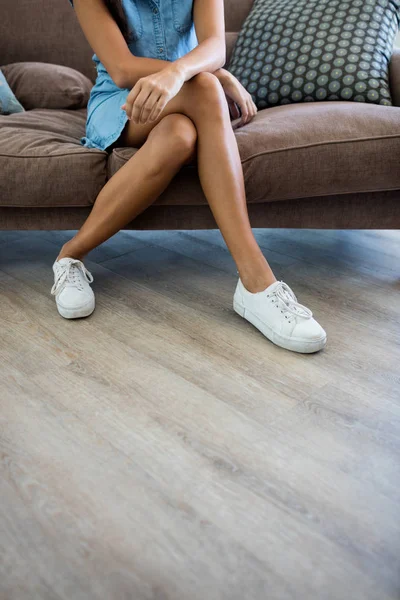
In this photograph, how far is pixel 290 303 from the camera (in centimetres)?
130

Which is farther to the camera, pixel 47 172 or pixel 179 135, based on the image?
pixel 47 172

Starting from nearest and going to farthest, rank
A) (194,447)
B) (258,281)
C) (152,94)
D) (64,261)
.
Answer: (194,447)
(152,94)
(258,281)
(64,261)

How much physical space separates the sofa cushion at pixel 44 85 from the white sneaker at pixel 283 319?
3.60 feet

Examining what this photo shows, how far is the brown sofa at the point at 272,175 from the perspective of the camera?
141 cm

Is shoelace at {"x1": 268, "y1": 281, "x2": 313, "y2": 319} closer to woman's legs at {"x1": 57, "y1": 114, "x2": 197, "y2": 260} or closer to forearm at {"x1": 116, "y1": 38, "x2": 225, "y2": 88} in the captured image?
woman's legs at {"x1": 57, "y1": 114, "x2": 197, "y2": 260}

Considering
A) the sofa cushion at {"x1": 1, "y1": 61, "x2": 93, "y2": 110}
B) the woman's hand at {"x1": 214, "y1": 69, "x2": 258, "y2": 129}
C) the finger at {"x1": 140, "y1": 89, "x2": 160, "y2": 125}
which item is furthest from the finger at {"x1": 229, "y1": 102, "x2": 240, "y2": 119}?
the sofa cushion at {"x1": 1, "y1": 61, "x2": 93, "y2": 110}

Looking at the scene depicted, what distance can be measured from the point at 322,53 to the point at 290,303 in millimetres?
911

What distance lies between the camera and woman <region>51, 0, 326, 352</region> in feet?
4.22

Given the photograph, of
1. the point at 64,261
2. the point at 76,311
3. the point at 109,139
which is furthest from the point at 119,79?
the point at 76,311

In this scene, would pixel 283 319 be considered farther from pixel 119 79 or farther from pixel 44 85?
pixel 44 85

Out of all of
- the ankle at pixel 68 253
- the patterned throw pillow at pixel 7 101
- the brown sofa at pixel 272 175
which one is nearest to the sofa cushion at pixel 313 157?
the brown sofa at pixel 272 175

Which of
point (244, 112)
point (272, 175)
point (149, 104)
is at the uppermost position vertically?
point (149, 104)

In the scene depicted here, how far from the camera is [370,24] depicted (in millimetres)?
1768

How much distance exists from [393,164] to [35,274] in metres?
1.05
